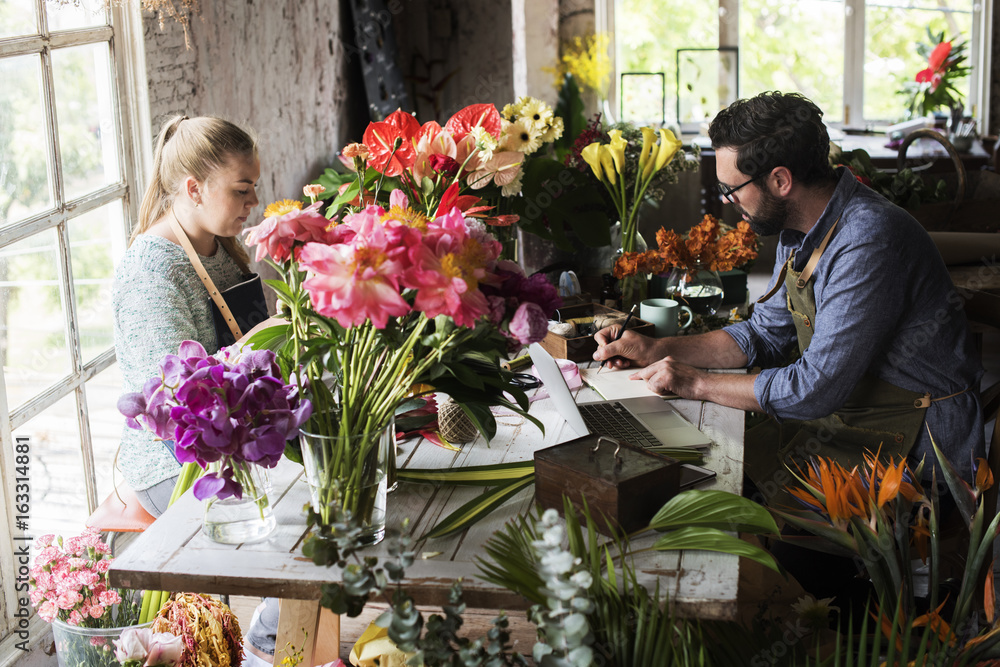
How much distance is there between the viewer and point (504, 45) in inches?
232

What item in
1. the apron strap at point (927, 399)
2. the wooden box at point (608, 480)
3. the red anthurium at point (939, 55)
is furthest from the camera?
the red anthurium at point (939, 55)

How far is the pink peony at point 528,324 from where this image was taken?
1194 millimetres

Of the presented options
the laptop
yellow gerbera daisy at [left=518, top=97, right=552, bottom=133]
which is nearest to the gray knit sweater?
the laptop

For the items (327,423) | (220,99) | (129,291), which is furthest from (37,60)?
(327,423)

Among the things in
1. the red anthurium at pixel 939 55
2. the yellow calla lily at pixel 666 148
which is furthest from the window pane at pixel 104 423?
the red anthurium at pixel 939 55

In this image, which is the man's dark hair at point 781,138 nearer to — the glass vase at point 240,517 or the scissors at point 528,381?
the scissors at point 528,381

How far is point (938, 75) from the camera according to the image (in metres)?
5.72

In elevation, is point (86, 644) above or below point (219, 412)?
below

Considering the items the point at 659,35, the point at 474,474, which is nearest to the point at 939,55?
the point at 659,35

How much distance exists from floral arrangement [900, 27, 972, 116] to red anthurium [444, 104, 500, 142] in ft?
15.0

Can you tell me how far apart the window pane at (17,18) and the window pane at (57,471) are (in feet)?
3.11

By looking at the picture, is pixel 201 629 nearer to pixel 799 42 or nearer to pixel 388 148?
pixel 388 148

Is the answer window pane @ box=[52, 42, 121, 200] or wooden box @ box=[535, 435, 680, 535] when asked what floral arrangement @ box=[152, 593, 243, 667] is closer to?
wooden box @ box=[535, 435, 680, 535]

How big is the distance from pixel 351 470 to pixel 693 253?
5.16 feet
